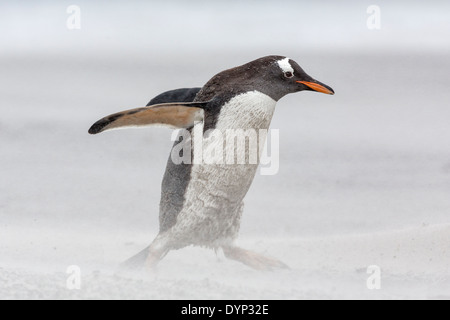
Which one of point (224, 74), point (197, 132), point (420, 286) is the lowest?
point (420, 286)

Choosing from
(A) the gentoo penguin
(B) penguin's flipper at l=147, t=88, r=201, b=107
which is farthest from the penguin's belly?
(B) penguin's flipper at l=147, t=88, r=201, b=107

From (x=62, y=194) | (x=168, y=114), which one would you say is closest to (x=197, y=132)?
(x=168, y=114)

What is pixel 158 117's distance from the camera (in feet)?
6.09

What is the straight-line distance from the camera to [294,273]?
1.97 metres

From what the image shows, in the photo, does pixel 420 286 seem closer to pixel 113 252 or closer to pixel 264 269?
pixel 264 269

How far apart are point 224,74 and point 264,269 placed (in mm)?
486

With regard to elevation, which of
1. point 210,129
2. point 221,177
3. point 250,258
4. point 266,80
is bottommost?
point 250,258

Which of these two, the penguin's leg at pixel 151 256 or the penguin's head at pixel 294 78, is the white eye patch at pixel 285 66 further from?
the penguin's leg at pixel 151 256

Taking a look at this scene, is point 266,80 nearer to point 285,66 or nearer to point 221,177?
point 285,66

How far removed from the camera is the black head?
1877 millimetres

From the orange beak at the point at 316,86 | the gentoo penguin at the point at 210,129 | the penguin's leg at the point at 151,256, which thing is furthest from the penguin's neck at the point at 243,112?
the penguin's leg at the point at 151,256

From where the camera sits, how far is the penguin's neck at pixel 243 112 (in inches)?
73.1

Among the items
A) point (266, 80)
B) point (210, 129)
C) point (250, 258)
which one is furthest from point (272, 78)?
point (250, 258)

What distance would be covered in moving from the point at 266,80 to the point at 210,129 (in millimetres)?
172
